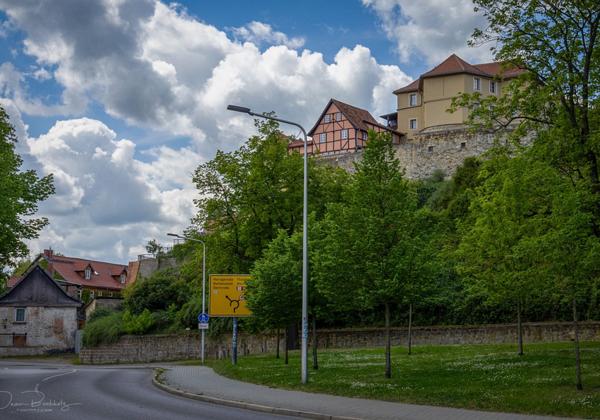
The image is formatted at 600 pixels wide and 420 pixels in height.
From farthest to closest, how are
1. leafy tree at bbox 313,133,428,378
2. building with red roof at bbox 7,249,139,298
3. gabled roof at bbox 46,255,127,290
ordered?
gabled roof at bbox 46,255,127,290 < building with red roof at bbox 7,249,139,298 < leafy tree at bbox 313,133,428,378

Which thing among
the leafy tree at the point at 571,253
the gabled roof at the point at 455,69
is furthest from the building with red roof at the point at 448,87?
the leafy tree at the point at 571,253

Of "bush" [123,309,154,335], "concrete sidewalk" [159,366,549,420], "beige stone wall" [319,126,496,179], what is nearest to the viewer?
"concrete sidewalk" [159,366,549,420]

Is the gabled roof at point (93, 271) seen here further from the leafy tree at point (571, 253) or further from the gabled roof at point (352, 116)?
the leafy tree at point (571, 253)

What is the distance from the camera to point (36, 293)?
65562 millimetres

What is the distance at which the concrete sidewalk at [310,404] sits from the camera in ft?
47.3

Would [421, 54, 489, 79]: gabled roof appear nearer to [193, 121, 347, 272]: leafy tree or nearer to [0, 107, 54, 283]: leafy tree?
[193, 121, 347, 272]: leafy tree

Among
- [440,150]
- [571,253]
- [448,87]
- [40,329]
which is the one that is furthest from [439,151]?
[571,253]

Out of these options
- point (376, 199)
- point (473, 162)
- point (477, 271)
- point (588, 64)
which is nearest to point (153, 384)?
point (376, 199)

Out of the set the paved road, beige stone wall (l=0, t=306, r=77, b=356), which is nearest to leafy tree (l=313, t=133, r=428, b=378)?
the paved road

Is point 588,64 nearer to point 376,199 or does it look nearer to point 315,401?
point 376,199

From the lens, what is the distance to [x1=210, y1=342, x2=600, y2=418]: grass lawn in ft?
49.7

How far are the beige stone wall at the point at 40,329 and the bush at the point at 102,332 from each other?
453 inches

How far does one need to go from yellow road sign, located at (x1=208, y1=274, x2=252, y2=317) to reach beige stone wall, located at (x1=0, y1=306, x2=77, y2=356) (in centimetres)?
3703

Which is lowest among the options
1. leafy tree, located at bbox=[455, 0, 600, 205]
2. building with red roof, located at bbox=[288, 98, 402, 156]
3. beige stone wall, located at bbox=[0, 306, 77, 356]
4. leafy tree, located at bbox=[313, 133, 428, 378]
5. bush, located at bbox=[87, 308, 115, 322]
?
beige stone wall, located at bbox=[0, 306, 77, 356]
